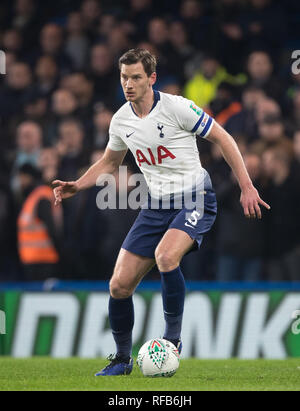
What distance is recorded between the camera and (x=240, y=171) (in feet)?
22.0

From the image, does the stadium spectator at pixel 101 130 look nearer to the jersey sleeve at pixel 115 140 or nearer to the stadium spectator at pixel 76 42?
the stadium spectator at pixel 76 42

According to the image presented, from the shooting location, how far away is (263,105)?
36.7ft

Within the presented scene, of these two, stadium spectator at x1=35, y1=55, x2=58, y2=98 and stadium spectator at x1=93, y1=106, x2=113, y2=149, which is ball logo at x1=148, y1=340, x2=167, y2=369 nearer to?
stadium spectator at x1=93, y1=106, x2=113, y2=149

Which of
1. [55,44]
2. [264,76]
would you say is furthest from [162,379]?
[55,44]

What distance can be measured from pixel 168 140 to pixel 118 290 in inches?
46.8

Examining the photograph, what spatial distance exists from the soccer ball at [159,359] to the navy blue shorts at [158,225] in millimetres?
679

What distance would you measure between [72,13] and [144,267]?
27.5 ft

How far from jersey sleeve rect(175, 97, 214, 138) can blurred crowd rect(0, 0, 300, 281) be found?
3.13 m

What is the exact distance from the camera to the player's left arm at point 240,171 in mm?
6570

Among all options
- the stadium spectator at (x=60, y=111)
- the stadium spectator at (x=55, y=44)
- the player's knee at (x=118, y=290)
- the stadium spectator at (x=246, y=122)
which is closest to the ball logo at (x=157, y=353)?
the player's knee at (x=118, y=290)

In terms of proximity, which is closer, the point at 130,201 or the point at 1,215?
the point at 130,201

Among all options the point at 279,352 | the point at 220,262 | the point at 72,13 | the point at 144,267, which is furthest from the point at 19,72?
the point at 144,267

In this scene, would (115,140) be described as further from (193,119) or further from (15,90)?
(15,90)
